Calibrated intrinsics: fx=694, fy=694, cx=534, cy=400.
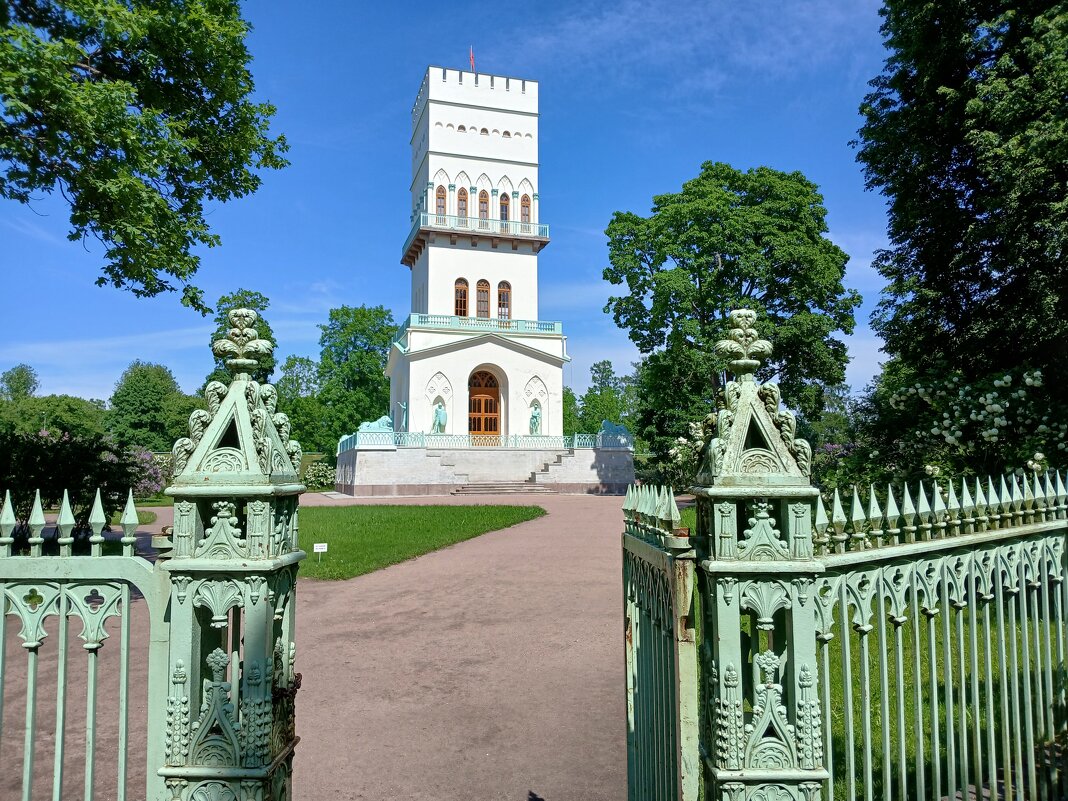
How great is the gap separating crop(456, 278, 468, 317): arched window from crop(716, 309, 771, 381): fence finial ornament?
3525cm

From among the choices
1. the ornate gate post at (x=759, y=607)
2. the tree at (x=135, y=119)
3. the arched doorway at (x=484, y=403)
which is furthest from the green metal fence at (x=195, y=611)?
the arched doorway at (x=484, y=403)

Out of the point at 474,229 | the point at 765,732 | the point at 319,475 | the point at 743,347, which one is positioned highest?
the point at 474,229

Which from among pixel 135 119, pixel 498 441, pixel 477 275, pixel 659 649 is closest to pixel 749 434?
pixel 659 649

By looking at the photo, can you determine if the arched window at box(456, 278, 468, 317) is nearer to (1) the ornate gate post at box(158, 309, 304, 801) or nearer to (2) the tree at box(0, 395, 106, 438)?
(2) the tree at box(0, 395, 106, 438)

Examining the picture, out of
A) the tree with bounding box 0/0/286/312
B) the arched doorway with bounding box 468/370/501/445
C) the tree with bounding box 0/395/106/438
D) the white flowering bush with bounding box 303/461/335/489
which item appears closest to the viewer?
the tree with bounding box 0/0/286/312

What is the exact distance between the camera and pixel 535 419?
3534 cm

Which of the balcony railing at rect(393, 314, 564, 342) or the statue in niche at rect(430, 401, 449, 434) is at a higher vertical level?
the balcony railing at rect(393, 314, 564, 342)

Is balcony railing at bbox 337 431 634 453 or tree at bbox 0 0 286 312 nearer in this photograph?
tree at bbox 0 0 286 312

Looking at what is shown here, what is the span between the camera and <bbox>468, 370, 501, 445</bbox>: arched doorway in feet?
118

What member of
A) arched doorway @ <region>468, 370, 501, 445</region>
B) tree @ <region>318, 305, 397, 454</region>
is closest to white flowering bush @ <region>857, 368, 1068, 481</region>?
arched doorway @ <region>468, 370, 501, 445</region>

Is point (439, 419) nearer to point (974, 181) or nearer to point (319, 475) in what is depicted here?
point (319, 475)

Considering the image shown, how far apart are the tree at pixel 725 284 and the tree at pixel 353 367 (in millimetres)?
24889

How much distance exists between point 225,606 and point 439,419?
31.7 m

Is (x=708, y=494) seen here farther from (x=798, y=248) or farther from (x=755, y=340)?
(x=798, y=248)
